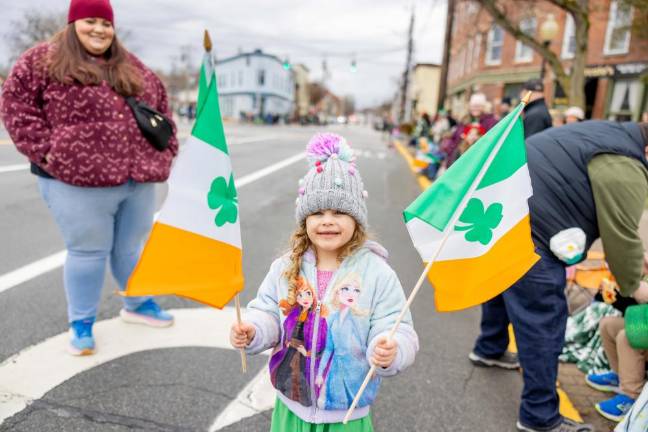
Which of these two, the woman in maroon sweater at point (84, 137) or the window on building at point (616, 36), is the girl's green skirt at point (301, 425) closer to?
the woman in maroon sweater at point (84, 137)

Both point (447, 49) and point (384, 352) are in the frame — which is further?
point (447, 49)

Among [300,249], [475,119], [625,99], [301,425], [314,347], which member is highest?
[625,99]

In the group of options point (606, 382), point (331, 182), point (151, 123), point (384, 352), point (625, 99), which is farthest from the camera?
point (625, 99)

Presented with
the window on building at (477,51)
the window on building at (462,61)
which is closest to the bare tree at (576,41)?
the window on building at (477,51)

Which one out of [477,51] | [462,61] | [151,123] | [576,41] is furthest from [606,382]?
[462,61]

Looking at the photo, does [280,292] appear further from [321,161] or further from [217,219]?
[321,161]

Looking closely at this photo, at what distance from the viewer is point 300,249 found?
6.01 ft

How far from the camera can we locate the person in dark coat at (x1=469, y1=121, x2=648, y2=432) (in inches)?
89.0

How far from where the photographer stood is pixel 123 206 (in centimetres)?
304

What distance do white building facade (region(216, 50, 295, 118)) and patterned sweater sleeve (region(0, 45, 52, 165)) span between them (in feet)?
226

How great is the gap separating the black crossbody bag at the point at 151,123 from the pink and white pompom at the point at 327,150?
4.97ft

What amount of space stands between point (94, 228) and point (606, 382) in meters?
A: 3.24

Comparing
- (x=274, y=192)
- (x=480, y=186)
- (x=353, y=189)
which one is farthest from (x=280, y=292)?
(x=274, y=192)

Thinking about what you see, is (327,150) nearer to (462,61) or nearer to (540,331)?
(540,331)
